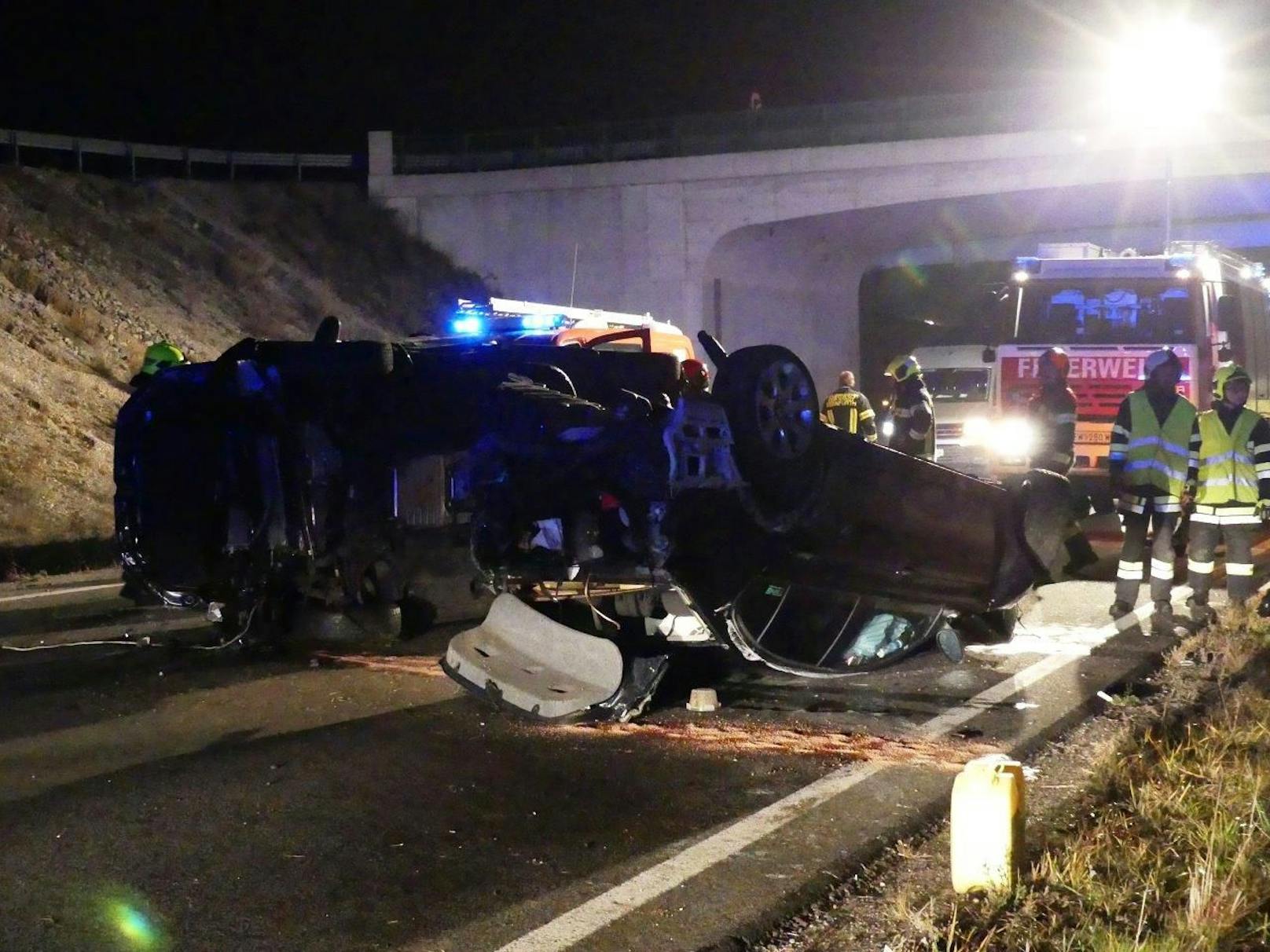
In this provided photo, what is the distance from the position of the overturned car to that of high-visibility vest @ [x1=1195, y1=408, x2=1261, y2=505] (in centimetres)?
269

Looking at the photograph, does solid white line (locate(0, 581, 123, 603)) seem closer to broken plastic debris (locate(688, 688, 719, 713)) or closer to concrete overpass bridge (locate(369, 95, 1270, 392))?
broken plastic debris (locate(688, 688, 719, 713))

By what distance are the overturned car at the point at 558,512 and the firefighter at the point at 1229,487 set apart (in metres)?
2.68

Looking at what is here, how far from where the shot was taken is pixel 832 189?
2916 centimetres

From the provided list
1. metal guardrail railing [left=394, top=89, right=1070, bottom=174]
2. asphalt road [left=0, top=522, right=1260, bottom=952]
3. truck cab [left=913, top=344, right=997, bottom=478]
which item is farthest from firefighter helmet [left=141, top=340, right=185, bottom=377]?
metal guardrail railing [left=394, top=89, right=1070, bottom=174]

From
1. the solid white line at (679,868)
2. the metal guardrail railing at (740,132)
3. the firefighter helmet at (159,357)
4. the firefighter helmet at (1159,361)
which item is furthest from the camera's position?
the metal guardrail railing at (740,132)

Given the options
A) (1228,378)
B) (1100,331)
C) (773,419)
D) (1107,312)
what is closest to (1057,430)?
(1228,378)

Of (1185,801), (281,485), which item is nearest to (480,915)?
(1185,801)

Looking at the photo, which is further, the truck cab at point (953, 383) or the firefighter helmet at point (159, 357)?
the truck cab at point (953, 383)

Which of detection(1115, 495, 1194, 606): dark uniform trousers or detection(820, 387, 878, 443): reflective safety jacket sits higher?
detection(820, 387, 878, 443): reflective safety jacket

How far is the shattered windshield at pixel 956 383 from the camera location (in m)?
25.8

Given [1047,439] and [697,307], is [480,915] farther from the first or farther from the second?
[697,307]

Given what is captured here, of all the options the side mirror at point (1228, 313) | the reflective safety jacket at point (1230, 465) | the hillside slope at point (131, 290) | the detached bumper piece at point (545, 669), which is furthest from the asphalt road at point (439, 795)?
the hillside slope at point (131, 290)

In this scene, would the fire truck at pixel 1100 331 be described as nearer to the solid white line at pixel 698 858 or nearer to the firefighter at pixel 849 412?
the firefighter at pixel 849 412

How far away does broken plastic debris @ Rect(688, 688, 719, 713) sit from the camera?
6.49 m
